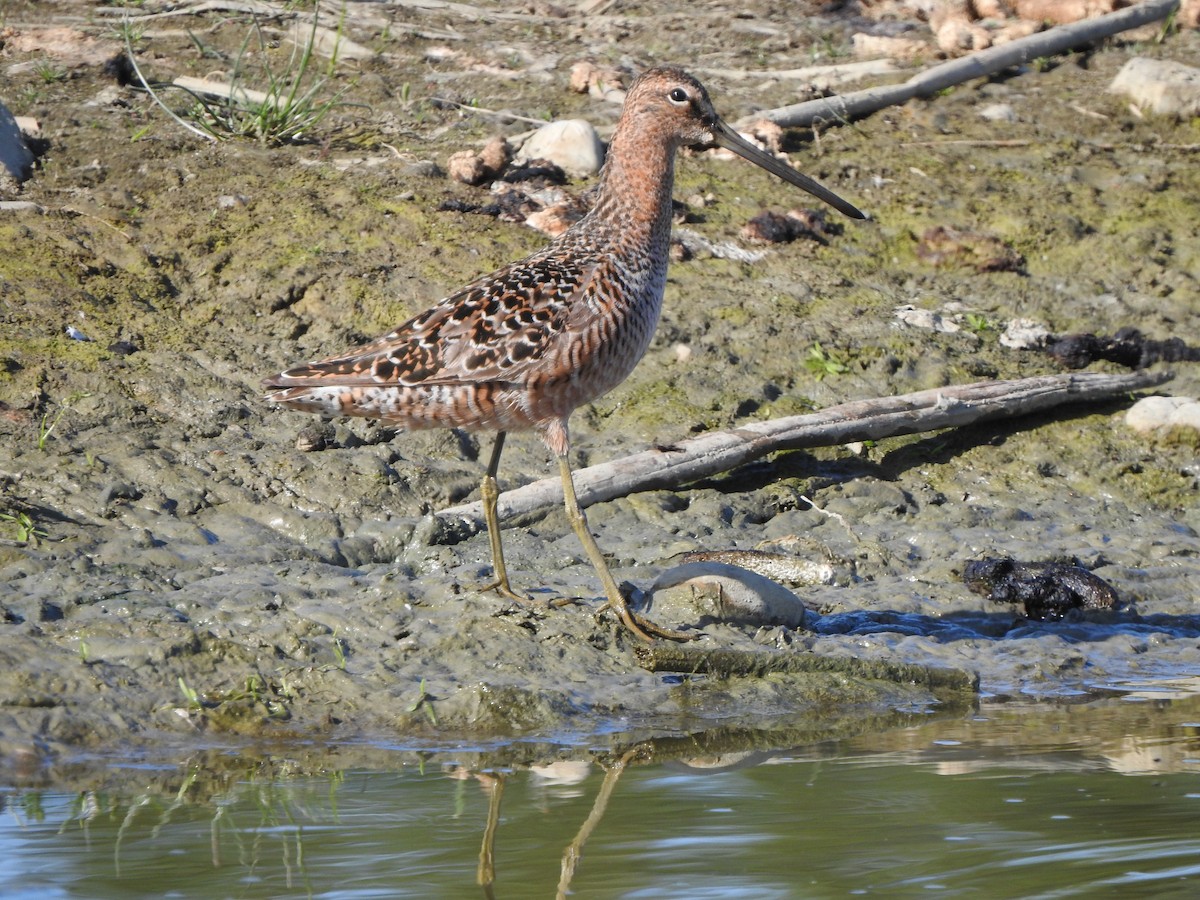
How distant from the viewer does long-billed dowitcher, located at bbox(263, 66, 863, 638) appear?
5703mm

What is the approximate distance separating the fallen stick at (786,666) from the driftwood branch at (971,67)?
4.90 metres

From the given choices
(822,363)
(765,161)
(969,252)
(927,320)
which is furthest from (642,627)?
(969,252)

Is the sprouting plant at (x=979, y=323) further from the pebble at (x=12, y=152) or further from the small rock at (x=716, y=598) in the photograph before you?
the pebble at (x=12, y=152)

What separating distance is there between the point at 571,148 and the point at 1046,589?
4.01 metres

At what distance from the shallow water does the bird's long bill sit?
2.87 m

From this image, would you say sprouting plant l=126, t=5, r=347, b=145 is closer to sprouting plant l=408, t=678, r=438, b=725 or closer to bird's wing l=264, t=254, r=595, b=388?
bird's wing l=264, t=254, r=595, b=388

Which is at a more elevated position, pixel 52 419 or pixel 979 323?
pixel 979 323

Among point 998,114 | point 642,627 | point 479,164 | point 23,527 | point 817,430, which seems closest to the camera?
point 642,627

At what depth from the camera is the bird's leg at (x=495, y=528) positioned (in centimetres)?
584

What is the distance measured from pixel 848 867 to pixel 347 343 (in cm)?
467

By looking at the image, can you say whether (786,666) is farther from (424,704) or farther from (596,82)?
(596,82)

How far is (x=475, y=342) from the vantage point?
5711 mm

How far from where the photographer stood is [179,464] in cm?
673

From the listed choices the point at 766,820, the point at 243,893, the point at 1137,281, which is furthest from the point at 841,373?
the point at 243,893
